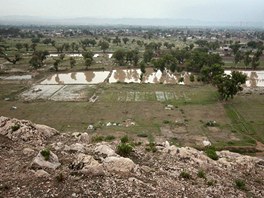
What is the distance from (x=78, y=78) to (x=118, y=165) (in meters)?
58.6

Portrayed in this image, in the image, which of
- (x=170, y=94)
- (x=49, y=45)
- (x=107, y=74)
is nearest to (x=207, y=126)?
(x=170, y=94)

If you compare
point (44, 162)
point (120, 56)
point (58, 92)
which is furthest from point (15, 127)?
point (120, 56)

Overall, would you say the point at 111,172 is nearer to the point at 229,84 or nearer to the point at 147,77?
the point at 229,84

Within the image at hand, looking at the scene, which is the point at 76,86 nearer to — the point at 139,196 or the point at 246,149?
the point at 246,149

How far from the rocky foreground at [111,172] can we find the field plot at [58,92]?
3231 cm

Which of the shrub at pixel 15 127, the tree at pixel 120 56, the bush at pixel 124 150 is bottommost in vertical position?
the tree at pixel 120 56

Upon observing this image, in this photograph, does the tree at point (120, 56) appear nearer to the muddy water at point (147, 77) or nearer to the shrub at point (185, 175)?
the muddy water at point (147, 77)

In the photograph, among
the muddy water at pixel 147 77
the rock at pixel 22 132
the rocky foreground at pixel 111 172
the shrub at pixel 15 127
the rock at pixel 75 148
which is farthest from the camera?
the muddy water at pixel 147 77

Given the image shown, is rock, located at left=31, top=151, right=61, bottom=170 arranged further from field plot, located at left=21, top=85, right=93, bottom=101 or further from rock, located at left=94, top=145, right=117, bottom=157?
field plot, located at left=21, top=85, right=93, bottom=101

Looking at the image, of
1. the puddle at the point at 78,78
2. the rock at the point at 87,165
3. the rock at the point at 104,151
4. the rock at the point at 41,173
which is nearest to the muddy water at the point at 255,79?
the puddle at the point at 78,78

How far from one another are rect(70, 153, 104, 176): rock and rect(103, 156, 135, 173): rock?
0.54 metres

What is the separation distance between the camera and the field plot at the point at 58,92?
54.4 metres

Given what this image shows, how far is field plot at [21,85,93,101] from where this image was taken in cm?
5438

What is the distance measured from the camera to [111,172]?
16.5m
